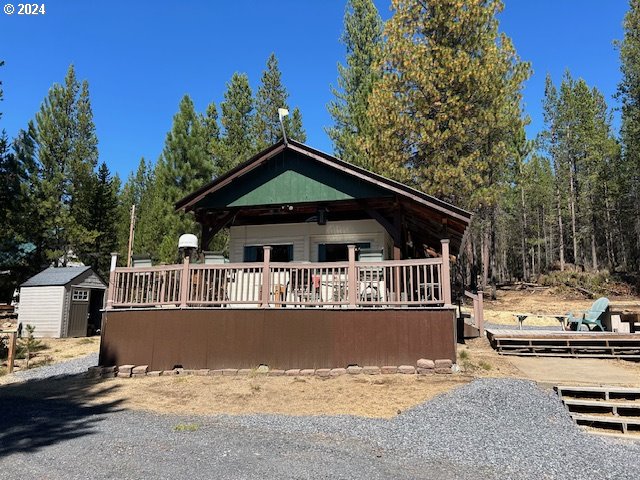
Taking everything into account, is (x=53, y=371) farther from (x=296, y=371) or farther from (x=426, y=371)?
(x=426, y=371)

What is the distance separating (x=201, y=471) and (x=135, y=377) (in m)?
5.83

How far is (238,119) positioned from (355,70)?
8745 millimetres

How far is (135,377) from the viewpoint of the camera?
30.0 ft

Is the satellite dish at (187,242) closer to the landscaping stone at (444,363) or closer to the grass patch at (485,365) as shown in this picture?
the landscaping stone at (444,363)

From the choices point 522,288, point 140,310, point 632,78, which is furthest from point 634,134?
point 140,310

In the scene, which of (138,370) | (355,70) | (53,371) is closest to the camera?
(138,370)

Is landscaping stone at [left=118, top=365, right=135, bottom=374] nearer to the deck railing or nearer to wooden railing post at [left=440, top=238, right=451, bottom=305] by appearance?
the deck railing

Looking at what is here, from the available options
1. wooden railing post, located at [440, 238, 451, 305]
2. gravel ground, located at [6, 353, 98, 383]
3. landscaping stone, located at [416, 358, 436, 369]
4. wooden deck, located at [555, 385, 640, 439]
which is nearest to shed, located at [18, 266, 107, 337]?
gravel ground, located at [6, 353, 98, 383]

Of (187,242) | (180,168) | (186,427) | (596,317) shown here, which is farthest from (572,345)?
(180,168)

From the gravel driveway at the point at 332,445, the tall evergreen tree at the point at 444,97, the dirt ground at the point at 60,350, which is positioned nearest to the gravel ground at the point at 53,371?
the dirt ground at the point at 60,350

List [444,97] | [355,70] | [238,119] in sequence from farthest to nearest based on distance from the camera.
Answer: [238,119], [355,70], [444,97]

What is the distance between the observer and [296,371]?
8648mm

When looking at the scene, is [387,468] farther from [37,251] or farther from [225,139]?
[37,251]

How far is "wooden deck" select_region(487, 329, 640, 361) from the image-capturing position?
1018 cm
